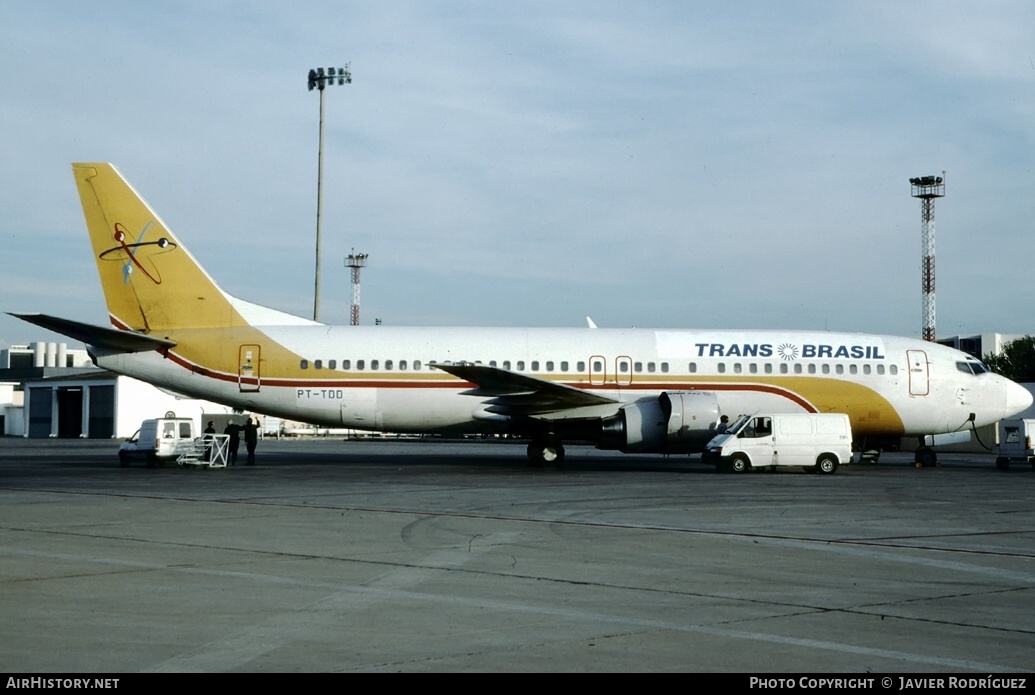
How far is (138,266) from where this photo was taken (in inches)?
1240

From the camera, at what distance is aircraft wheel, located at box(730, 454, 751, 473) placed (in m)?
29.0

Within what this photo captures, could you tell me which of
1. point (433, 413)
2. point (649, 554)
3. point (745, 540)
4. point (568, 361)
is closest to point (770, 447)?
point (568, 361)

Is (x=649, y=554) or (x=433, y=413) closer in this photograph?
(x=649, y=554)

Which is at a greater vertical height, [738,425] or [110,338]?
[110,338]

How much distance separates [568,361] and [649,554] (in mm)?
19988

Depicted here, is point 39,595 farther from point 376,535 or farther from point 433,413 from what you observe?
point 433,413

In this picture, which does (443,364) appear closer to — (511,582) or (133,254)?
(133,254)

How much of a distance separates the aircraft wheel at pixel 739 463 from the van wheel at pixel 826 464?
1.98m

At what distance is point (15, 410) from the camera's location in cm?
8894

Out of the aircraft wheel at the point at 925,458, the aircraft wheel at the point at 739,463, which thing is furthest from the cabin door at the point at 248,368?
the aircraft wheel at the point at 925,458

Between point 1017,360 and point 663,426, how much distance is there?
78.9m

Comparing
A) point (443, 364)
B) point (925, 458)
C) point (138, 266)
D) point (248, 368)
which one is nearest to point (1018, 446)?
point (925, 458)

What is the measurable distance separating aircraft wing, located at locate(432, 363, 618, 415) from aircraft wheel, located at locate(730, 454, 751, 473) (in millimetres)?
A: 4039

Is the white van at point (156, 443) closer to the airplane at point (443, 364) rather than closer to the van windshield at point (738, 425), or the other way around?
the airplane at point (443, 364)
